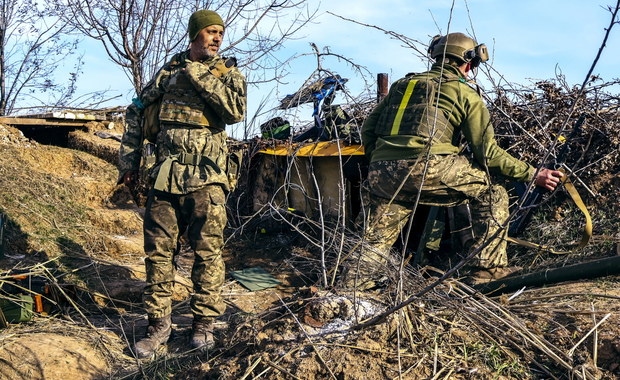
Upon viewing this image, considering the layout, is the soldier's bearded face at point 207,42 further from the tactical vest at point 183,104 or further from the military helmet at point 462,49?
the military helmet at point 462,49

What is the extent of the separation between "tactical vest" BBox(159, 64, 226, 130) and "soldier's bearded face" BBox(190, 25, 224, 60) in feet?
0.65

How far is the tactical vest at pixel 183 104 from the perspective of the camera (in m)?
4.25

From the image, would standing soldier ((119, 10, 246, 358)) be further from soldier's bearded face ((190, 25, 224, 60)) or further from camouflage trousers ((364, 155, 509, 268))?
camouflage trousers ((364, 155, 509, 268))

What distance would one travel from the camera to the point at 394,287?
3.31m

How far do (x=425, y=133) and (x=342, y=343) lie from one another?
76.1 inches

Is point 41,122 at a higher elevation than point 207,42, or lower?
lower

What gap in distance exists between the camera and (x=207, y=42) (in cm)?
432

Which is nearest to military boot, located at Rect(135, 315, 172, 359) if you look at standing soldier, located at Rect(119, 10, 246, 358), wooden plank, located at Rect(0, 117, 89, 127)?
standing soldier, located at Rect(119, 10, 246, 358)

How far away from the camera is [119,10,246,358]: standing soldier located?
4.17 m

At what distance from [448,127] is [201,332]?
2142mm

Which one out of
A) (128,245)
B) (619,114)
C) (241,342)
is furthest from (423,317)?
(128,245)

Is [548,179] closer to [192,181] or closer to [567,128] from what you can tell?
[567,128]

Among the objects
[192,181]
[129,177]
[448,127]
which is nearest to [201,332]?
[192,181]

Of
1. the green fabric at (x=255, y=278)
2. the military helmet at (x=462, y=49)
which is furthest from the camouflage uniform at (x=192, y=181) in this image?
the military helmet at (x=462, y=49)
